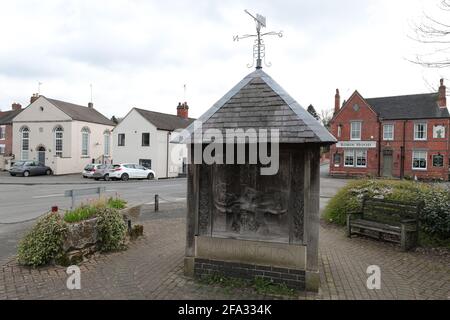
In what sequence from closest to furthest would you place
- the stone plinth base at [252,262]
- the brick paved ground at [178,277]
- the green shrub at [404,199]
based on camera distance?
the brick paved ground at [178,277], the stone plinth base at [252,262], the green shrub at [404,199]

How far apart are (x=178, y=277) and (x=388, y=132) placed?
37.4 metres

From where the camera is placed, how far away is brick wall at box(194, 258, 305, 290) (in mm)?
5484

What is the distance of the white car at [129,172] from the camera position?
3086cm

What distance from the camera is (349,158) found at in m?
39.8

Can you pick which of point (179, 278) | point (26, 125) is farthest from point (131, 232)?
point (26, 125)

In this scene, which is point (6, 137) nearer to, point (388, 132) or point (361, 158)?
point (361, 158)

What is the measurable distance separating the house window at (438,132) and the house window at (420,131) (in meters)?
0.89

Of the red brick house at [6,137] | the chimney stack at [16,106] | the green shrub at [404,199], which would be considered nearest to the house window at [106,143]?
the red brick house at [6,137]

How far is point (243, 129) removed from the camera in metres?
5.59

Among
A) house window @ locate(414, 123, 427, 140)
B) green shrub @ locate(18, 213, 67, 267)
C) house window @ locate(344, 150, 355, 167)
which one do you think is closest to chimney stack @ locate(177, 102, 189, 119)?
A: house window @ locate(344, 150, 355, 167)

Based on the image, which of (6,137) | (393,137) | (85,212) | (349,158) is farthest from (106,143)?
(85,212)

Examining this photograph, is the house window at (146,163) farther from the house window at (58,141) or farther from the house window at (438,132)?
the house window at (438,132)

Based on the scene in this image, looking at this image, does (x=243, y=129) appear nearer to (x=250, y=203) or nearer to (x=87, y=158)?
(x=250, y=203)

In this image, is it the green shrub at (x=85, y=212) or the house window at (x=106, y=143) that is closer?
the green shrub at (x=85, y=212)
